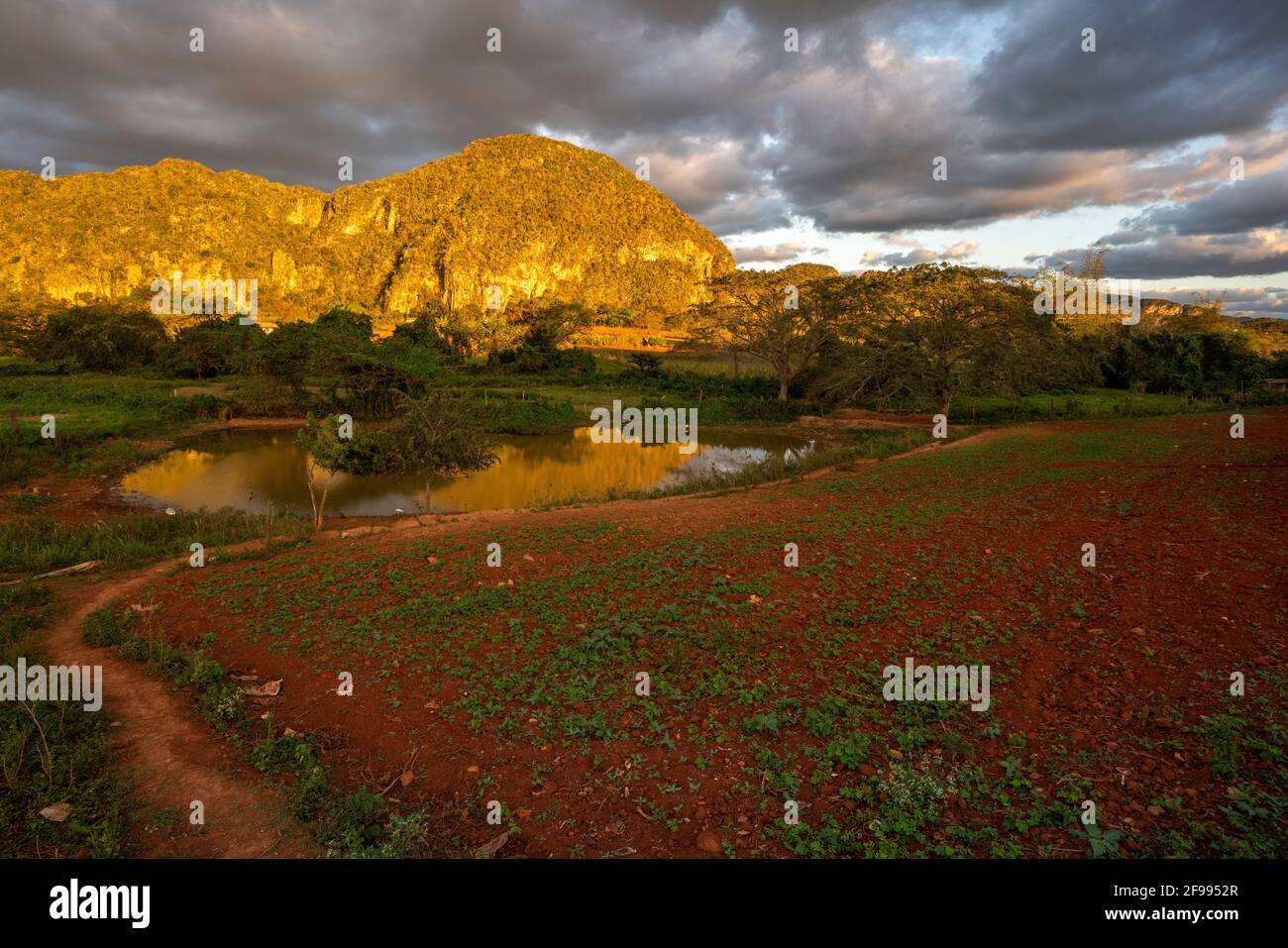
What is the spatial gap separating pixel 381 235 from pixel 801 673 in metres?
206

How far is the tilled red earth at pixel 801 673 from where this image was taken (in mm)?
4105

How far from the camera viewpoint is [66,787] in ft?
15.3

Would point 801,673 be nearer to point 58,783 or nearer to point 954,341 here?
point 58,783

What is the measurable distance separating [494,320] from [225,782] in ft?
206

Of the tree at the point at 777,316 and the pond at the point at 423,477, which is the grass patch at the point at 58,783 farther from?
the tree at the point at 777,316

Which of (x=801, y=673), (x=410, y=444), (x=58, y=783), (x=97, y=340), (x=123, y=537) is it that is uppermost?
(x=97, y=340)

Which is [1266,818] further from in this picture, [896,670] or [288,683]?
[288,683]

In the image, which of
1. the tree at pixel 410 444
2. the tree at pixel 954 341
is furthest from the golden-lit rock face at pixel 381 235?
the tree at pixel 410 444

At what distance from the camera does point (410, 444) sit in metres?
16.0

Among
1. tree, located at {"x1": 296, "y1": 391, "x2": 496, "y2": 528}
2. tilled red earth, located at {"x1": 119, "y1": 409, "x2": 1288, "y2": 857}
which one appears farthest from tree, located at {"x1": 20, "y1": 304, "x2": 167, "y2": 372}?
tilled red earth, located at {"x1": 119, "y1": 409, "x2": 1288, "y2": 857}

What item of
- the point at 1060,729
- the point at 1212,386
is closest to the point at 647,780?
the point at 1060,729

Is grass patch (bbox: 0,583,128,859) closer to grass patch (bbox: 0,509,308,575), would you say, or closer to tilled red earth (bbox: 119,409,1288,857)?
tilled red earth (bbox: 119,409,1288,857)

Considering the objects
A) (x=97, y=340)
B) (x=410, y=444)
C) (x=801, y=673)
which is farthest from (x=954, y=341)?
(x=97, y=340)

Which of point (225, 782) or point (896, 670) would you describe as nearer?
point (225, 782)
